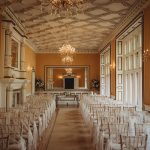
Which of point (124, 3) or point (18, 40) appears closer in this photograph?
point (124, 3)

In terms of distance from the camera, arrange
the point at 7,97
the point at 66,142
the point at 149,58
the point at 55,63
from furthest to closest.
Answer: the point at 55,63
the point at 7,97
the point at 149,58
the point at 66,142

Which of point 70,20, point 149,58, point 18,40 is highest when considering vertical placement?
point 70,20

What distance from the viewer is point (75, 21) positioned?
12219 mm

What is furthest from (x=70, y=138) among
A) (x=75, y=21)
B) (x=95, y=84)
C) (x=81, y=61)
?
(x=81, y=61)

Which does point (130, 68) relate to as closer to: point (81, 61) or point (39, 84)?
point (81, 61)

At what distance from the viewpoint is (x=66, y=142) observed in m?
7.34

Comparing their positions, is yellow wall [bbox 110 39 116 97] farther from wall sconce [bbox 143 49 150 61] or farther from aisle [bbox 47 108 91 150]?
wall sconce [bbox 143 49 150 61]

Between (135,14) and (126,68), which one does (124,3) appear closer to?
(135,14)

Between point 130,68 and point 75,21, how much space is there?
11.1 feet

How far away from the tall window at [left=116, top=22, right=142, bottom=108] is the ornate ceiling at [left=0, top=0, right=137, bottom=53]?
1.02 m

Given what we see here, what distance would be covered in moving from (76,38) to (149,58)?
9.38 meters

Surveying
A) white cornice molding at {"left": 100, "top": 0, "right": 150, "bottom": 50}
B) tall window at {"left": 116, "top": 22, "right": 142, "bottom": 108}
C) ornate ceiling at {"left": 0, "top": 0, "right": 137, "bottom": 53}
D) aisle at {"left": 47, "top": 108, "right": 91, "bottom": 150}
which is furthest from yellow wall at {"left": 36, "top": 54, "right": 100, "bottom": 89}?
aisle at {"left": 47, "top": 108, "right": 91, "bottom": 150}

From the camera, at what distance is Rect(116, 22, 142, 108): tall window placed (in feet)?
36.4

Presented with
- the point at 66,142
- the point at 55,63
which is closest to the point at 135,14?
the point at 66,142
